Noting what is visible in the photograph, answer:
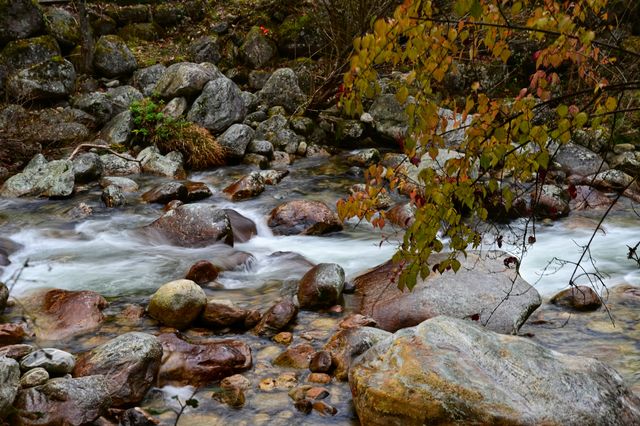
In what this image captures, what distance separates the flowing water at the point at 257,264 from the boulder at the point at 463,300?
25 centimetres

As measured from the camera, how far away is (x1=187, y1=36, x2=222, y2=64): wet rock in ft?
47.0

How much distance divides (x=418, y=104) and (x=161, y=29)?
49.8 ft

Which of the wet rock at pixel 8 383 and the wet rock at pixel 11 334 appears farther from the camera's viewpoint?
the wet rock at pixel 11 334

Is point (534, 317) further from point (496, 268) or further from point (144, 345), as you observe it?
point (144, 345)

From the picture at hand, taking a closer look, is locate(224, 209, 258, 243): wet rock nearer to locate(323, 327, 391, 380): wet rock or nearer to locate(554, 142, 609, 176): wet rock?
locate(323, 327, 391, 380): wet rock

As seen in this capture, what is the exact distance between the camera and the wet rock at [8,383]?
2.91 m

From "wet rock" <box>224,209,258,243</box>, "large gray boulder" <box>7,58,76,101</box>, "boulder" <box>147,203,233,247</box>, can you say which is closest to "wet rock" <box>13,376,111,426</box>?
"boulder" <box>147,203,233,247</box>

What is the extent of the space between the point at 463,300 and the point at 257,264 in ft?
7.96

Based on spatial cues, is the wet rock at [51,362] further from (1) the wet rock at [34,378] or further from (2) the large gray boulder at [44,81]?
(2) the large gray boulder at [44,81]

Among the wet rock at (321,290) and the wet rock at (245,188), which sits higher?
the wet rock at (245,188)

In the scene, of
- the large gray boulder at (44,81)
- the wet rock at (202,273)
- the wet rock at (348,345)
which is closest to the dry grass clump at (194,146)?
the large gray boulder at (44,81)

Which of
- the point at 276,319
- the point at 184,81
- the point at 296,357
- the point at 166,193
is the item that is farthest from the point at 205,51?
the point at 296,357

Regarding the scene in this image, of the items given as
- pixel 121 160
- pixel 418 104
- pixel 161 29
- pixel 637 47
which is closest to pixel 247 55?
pixel 161 29

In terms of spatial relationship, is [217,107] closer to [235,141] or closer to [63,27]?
[235,141]
